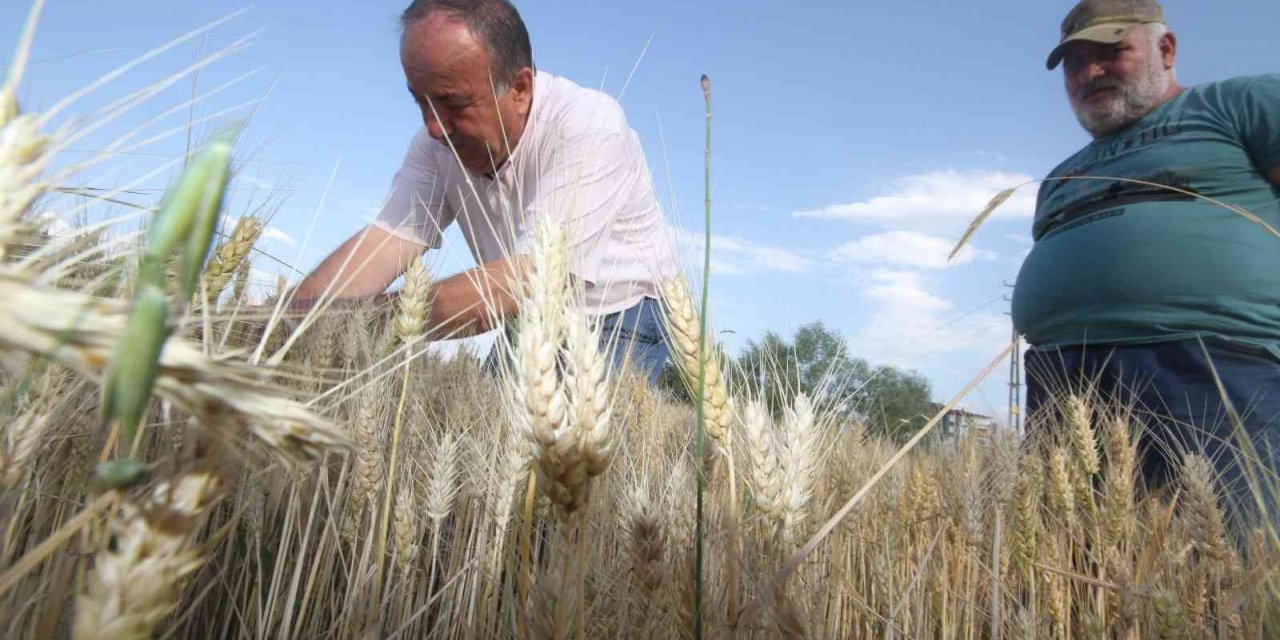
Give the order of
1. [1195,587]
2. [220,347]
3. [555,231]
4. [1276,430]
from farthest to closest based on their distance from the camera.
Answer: [1276,430] < [1195,587] < [555,231] < [220,347]

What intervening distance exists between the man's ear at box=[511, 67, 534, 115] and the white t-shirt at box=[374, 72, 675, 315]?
39 mm

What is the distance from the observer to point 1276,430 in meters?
2.36

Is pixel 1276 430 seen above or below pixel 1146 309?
below

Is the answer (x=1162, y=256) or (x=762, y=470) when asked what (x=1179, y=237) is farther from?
(x=762, y=470)

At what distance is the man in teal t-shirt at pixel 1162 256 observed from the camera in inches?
96.9

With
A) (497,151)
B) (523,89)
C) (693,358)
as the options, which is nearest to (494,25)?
A: (523,89)

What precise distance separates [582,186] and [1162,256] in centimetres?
224

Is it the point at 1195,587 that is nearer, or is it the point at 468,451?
the point at 1195,587

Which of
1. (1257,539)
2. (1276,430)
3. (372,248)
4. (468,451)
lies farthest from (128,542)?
(1276,430)

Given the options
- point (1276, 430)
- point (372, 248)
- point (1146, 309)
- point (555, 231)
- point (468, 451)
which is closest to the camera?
point (555, 231)

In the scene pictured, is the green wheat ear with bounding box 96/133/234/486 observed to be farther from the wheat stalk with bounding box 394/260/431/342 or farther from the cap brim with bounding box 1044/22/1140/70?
the cap brim with bounding box 1044/22/1140/70

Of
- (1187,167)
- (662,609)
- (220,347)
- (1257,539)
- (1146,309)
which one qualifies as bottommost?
(662,609)

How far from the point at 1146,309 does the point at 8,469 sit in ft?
10.6

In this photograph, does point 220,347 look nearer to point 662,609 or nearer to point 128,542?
point 128,542
